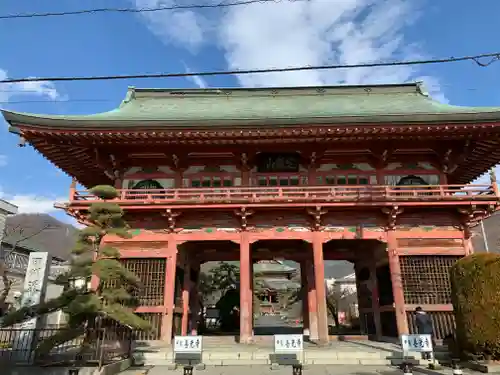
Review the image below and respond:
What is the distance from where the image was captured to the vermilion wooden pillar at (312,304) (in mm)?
17188

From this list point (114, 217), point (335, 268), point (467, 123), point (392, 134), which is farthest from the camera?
point (335, 268)

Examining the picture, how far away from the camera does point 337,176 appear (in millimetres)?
17844

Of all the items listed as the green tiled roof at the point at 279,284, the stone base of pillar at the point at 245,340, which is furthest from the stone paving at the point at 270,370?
the green tiled roof at the point at 279,284

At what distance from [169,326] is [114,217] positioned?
5926 millimetres

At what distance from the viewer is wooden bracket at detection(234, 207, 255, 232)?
16.0 metres

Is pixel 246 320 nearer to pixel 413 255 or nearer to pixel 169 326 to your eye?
pixel 169 326

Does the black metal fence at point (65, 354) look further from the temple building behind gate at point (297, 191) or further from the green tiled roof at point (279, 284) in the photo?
the green tiled roof at point (279, 284)

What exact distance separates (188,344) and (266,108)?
14.5 m

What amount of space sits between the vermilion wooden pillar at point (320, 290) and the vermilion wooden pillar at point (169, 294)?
247 inches

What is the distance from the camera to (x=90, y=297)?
34.4ft

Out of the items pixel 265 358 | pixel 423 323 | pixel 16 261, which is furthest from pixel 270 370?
pixel 16 261

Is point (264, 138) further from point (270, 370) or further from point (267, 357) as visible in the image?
point (270, 370)

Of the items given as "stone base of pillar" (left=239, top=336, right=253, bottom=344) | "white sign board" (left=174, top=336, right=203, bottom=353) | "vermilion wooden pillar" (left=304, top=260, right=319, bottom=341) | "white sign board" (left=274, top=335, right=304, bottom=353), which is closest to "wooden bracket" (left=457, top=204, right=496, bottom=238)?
"vermilion wooden pillar" (left=304, top=260, right=319, bottom=341)

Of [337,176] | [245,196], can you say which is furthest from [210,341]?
[337,176]
